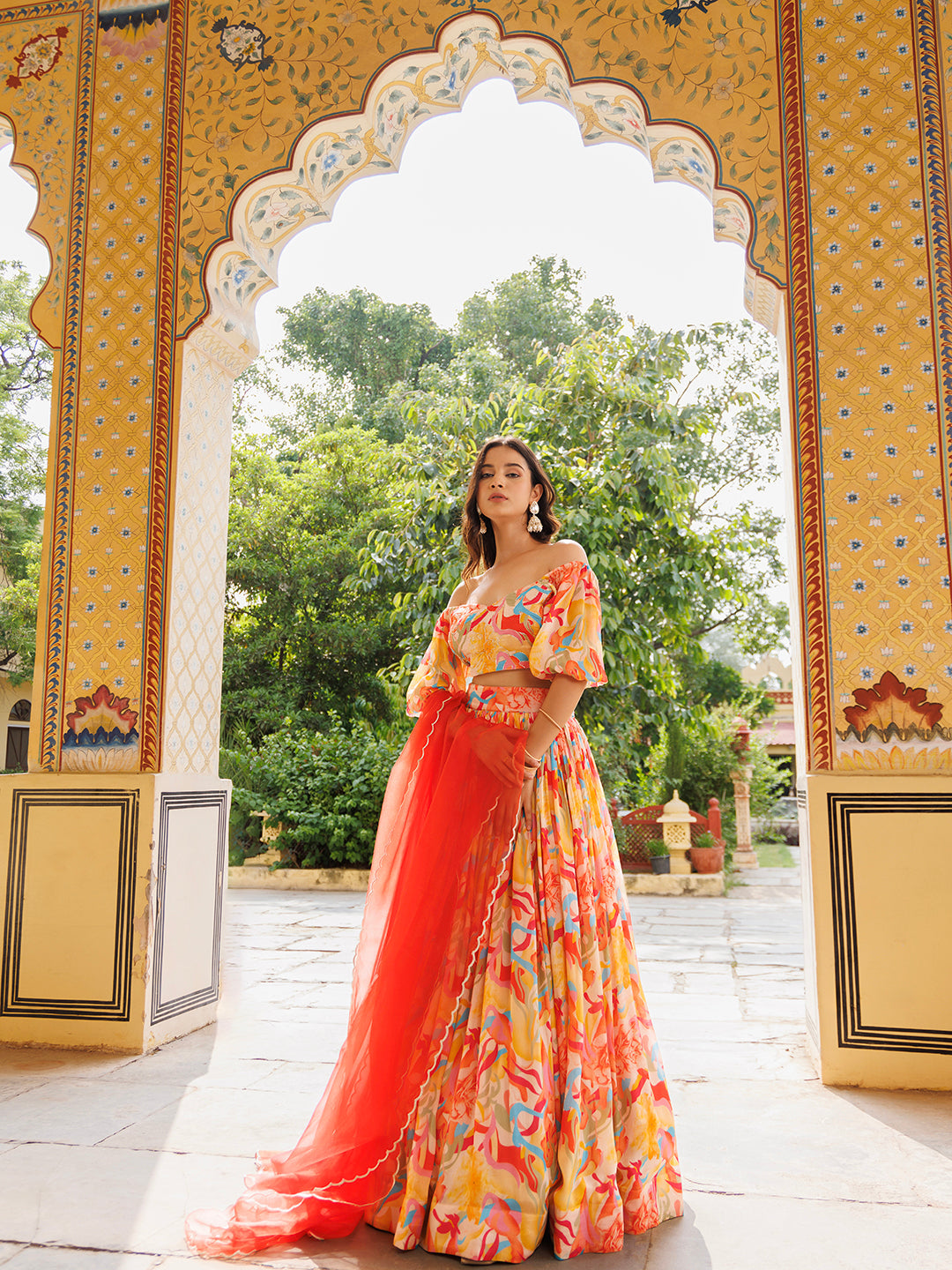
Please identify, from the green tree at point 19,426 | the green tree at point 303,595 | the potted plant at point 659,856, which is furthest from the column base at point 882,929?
the green tree at point 19,426

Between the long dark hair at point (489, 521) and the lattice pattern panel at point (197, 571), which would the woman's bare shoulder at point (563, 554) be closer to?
the long dark hair at point (489, 521)

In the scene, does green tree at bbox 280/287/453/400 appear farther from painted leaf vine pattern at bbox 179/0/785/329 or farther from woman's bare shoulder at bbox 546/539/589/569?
woman's bare shoulder at bbox 546/539/589/569

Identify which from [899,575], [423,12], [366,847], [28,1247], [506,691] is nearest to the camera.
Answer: [28,1247]

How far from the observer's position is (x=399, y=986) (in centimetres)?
199

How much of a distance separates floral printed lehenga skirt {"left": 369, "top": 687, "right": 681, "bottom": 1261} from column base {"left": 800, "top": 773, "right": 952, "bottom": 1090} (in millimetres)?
1069

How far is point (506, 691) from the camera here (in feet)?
7.00

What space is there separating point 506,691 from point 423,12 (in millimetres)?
2839

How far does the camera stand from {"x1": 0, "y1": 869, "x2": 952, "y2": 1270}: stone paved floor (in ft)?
6.02

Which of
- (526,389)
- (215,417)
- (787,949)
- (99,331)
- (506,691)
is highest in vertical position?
(526,389)

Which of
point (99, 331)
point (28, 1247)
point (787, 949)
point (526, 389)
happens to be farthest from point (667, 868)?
point (28, 1247)

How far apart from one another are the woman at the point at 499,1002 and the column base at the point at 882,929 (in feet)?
3.56

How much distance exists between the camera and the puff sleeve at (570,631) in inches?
80.5

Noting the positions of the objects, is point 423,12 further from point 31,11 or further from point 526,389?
point 526,389

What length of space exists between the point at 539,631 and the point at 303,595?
30.3ft
